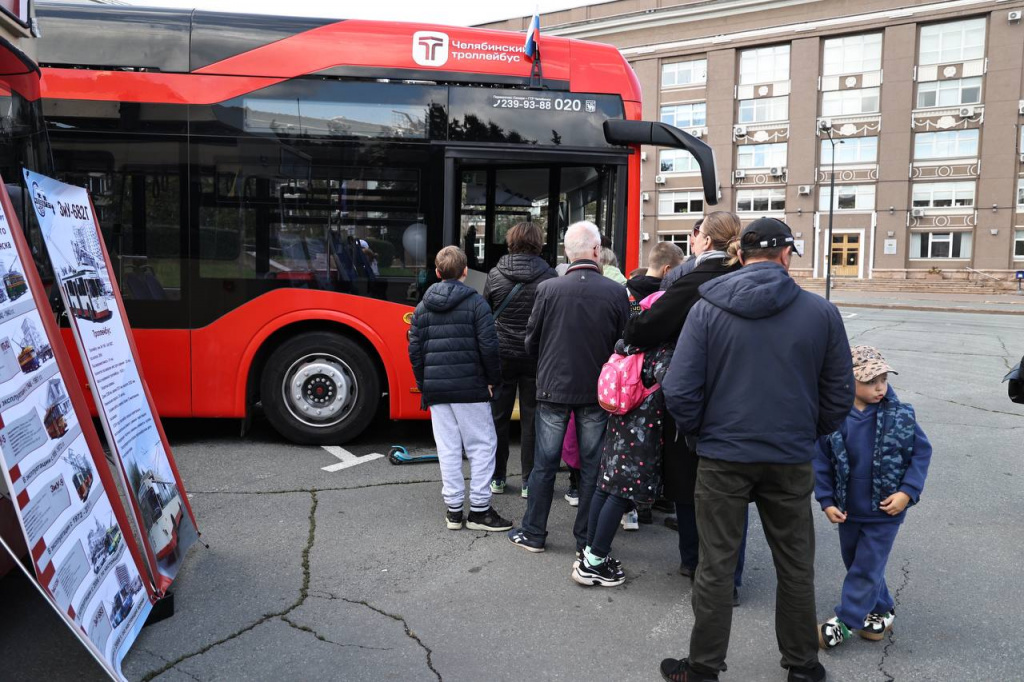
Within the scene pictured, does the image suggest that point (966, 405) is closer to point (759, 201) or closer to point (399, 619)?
point (399, 619)

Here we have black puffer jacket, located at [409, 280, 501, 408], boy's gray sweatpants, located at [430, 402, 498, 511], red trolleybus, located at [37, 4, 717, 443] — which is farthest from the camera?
red trolleybus, located at [37, 4, 717, 443]

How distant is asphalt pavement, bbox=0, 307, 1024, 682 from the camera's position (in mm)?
3076

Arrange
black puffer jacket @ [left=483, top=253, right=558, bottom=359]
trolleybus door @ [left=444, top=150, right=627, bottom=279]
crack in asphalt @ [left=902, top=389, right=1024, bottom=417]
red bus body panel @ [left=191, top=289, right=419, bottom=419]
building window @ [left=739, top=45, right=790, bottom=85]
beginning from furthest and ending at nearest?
building window @ [left=739, top=45, right=790, bottom=85] → crack in asphalt @ [left=902, top=389, right=1024, bottom=417] → trolleybus door @ [left=444, top=150, right=627, bottom=279] → red bus body panel @ [left=191, top=289, right=419, bottom=419] → black puffer jacket @ [left=483, top=253, right=558, bottom=359]

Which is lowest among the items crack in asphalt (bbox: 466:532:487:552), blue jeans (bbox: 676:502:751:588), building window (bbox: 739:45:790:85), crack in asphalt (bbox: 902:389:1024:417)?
crack in asphalt (bbox: 466:532:487:552)

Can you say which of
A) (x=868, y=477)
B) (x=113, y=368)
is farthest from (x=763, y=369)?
(x=113, y=368)

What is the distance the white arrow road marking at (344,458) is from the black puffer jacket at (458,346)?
177 cm

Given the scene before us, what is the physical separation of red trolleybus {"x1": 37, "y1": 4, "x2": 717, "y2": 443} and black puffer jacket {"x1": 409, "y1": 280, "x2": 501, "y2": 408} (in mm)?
1792

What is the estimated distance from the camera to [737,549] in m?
2.87

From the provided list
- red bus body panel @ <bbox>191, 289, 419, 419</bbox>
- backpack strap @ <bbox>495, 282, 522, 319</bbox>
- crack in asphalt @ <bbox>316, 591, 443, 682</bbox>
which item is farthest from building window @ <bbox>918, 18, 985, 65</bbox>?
crack in asphalt @ <bbox>316, 591, 443, 682</bbox>

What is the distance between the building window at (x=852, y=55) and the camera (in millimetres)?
47406

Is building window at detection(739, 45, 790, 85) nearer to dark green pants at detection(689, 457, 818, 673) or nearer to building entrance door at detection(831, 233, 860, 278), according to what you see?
building entrance door at detection(831, 233, 860, 278)

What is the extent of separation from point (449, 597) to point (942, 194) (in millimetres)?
51126

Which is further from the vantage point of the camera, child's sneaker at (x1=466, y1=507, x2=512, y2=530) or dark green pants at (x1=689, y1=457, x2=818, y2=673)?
child's sneaker at (x1=466, y1=507, x2=512, y2=530)

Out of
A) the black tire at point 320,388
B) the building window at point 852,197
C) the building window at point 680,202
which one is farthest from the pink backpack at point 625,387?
the building window at point 680,202
